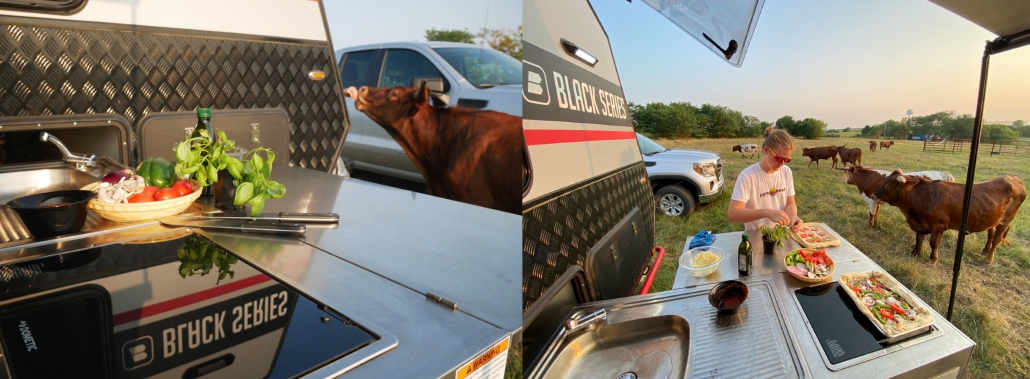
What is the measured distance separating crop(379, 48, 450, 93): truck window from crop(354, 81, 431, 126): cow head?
0.23 feet

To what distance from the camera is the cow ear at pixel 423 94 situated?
4219 mm

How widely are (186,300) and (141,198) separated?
736mm

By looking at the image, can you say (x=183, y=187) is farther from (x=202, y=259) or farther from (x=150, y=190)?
Answer: (x=202, y=259)

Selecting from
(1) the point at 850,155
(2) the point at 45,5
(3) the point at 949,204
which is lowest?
(3) the point at 949,204

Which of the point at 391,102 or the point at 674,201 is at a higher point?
the point at 391,102

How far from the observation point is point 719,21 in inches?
88.0

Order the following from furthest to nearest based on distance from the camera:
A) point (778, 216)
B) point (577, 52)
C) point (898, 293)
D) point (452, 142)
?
1. point (452, 142)
2. point (778, 216)
3. point (577, 52)
4. point (898, 293)

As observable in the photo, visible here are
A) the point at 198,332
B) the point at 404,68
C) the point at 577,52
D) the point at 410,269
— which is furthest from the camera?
the point at 404,68

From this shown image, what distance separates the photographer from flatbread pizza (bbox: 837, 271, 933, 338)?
140cm

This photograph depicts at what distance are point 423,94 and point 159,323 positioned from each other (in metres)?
3.66

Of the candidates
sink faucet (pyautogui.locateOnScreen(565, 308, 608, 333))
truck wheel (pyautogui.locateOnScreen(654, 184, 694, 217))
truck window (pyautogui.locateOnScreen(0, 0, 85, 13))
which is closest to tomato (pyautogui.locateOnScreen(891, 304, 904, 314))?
sink faucet (pyautogui.locateOnScreen(565, 308, 608, 333))

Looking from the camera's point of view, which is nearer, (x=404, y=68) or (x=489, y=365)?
(x=489, y=365)

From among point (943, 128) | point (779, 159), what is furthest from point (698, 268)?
point (943, 128)

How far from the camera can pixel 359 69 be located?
4703 millimetres
